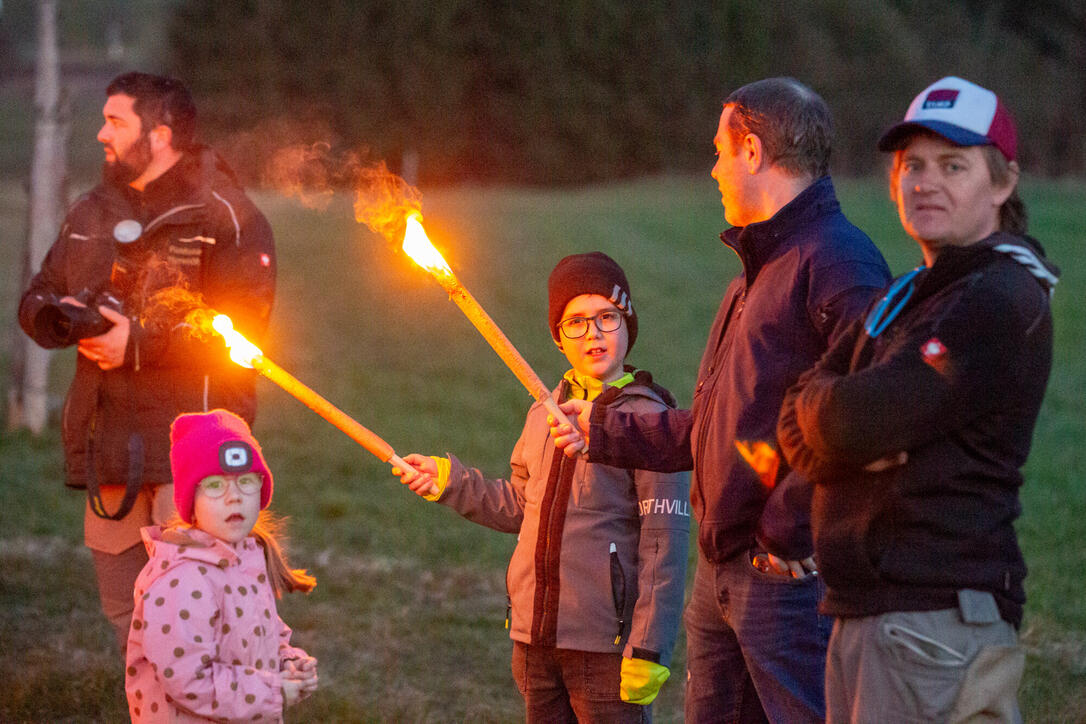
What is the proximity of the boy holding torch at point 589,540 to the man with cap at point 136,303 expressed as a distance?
119 cm

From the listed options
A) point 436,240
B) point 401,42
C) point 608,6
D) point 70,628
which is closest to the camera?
point 70,628

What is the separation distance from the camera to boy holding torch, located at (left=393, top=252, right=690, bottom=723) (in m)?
3.66

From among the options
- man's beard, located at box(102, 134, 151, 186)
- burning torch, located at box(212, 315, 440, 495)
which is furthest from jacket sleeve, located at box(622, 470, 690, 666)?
man's beard, located at box(102, 134, 151, 186)

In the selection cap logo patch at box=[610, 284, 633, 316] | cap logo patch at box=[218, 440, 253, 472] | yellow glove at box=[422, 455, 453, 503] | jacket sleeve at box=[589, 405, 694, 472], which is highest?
cap logo patch at box=[610, 284, 633, 316]

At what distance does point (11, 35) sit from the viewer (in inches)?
1612

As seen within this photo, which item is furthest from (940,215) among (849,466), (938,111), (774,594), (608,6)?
(608,6)

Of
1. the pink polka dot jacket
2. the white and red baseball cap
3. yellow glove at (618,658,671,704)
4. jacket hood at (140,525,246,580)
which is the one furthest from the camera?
yellow glove at (618,658,671,704)

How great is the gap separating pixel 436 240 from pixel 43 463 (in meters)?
9.88

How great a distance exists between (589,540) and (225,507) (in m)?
1.04

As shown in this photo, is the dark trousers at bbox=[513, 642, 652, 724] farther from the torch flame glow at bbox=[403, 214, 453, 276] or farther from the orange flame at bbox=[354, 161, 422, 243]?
the orange flame at bbox=[354, 161, 422, 243]

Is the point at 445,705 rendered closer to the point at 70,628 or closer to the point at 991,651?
the point at 70,628

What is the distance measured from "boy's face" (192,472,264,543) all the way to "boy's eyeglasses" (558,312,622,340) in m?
1.07

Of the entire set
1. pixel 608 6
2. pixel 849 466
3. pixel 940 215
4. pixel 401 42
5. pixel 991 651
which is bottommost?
pixel 991 651

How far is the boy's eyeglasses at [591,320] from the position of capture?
389cm
